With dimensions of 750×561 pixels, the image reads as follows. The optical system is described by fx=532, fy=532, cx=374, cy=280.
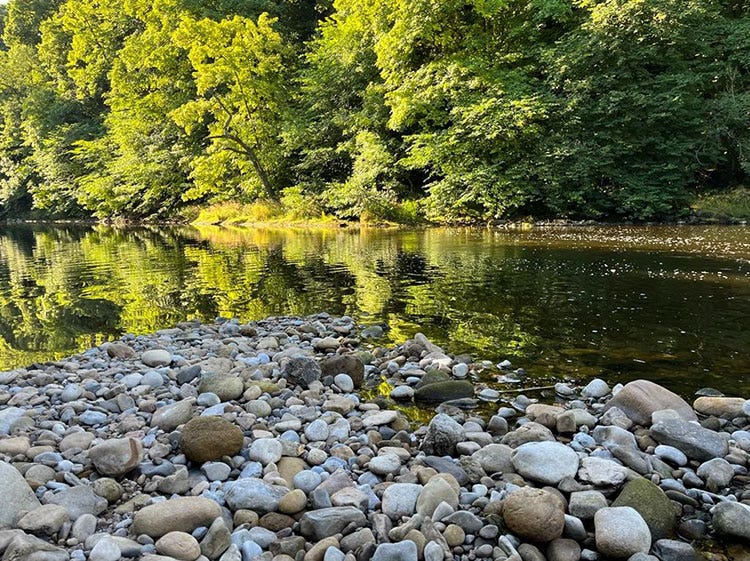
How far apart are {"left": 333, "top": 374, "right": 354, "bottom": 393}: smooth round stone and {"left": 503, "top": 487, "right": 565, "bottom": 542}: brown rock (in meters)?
1.89

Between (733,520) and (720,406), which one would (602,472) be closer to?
(733,520)

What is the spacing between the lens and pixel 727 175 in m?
16.2

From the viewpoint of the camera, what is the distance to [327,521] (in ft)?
7.63

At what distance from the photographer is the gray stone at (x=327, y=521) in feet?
7.57

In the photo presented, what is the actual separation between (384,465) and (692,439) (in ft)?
5.38

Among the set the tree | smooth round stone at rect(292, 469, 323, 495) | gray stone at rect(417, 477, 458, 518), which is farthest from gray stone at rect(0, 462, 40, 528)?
the tree

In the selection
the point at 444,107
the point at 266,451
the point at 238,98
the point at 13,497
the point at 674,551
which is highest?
the point at 238,98

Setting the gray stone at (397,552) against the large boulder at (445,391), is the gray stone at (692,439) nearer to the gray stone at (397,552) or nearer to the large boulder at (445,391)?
the large boulder at (445,391)

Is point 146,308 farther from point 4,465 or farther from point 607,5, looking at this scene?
point 607,5

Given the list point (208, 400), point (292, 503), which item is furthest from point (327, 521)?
point (208, 400)

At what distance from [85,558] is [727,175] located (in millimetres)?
18991

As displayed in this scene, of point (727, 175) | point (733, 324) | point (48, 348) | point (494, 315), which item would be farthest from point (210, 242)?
point (727, 175)

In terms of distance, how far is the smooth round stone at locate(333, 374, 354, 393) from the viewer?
13.3 feet

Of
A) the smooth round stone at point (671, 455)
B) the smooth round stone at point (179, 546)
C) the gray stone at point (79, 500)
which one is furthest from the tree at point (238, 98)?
the smooth round stone at point (179, 546)
